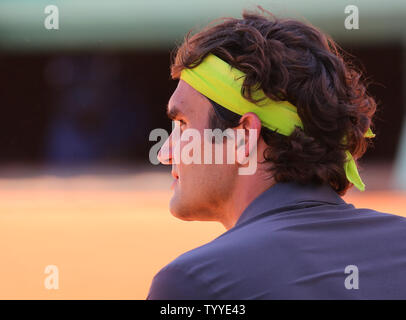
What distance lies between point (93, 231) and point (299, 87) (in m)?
7.63

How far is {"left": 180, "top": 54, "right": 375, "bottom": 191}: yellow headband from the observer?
187 cm

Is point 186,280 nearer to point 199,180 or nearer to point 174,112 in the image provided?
point 199,180

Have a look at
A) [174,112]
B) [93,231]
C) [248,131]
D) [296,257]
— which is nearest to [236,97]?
[248,131]

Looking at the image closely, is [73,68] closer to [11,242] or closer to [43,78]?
[43,78]

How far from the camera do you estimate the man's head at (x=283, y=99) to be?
1856 mm

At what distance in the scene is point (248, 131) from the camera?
1.89 m

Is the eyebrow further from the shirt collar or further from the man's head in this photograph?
the shirt collar

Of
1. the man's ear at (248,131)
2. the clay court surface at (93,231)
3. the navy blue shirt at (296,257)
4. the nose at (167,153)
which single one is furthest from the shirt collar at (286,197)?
the clay court surface at (93,231)

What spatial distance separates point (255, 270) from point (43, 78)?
15.6 m

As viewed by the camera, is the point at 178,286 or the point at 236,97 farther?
the point at 236,97

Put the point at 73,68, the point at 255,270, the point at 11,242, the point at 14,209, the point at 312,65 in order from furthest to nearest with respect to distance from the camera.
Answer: the point at 73,68
the point at 14,209
the point at 11,242
the point at 312,65
the point at 255,270

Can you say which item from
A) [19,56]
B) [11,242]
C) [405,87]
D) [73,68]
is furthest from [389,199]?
[19,56]

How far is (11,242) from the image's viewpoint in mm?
8484

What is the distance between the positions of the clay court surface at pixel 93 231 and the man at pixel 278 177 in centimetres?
379
